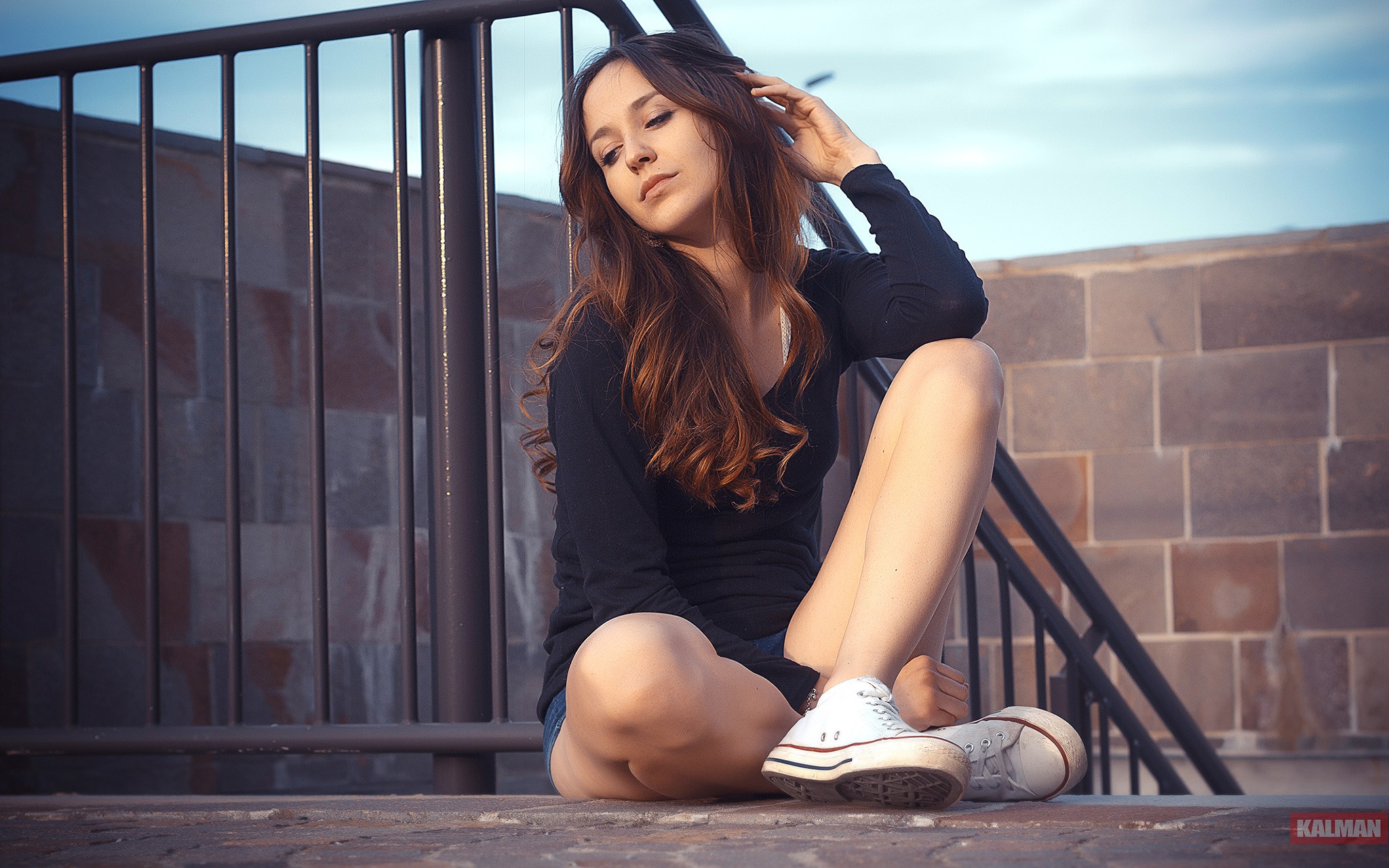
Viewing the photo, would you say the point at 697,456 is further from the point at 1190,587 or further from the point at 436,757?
the point at 1190,587

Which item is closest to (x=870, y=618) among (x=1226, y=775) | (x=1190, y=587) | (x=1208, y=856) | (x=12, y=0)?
(x=1208, y=856)

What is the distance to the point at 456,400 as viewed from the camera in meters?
1.77

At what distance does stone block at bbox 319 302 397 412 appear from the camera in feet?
10.5

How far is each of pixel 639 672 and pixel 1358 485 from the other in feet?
11.2

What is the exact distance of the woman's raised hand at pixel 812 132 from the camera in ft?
5.62

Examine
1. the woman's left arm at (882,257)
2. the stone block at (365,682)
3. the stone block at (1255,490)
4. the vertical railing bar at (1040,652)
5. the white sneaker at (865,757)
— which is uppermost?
the woman's left arm at (882,257)

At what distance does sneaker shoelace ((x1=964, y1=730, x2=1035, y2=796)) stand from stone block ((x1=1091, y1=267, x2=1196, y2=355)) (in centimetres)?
307

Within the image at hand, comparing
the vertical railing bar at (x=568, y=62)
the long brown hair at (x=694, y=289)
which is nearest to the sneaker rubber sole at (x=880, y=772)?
the long brown hair at (x=694, y=289)

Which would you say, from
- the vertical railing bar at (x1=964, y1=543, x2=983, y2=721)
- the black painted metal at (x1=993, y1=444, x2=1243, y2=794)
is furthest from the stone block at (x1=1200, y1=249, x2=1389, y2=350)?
the vertical railing bar at (x1=964, y1=543, x2=983, y2=721)

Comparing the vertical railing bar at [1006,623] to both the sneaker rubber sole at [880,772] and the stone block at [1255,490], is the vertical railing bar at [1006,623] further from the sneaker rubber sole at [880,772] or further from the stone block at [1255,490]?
the stone block at [1255,490]

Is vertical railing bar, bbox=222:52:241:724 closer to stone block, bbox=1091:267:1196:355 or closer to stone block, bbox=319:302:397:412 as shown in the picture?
stone block, bbox=319:302:397:412

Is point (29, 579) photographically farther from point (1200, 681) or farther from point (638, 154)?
point (1200, 681)

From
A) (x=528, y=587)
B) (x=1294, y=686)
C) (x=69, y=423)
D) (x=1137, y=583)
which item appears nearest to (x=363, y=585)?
(x=528, y=587)

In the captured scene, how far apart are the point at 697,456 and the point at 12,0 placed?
2.13 meters
